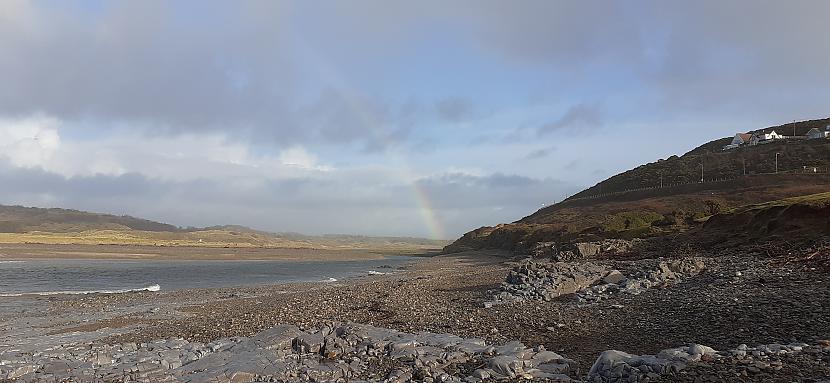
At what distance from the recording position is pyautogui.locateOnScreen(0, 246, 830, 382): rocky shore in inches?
451

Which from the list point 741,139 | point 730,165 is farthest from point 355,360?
point 741,139

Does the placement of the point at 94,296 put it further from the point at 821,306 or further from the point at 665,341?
the point at 821,306

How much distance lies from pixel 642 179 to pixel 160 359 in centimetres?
14884

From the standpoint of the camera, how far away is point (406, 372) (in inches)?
522

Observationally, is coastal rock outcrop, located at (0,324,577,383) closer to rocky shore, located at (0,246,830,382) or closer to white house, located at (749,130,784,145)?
rocky shore, located at (0,246,830,382)

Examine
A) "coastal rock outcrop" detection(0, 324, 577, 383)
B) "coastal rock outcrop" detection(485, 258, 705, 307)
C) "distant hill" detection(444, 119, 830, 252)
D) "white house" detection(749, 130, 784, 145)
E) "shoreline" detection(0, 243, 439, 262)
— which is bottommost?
"shoreline" detection(0, 243, 439, 262)

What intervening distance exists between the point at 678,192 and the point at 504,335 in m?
111

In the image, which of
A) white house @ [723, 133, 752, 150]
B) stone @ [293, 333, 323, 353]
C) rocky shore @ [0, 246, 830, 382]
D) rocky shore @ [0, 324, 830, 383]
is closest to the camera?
rocky shore @ [0, 324, 830, 383]

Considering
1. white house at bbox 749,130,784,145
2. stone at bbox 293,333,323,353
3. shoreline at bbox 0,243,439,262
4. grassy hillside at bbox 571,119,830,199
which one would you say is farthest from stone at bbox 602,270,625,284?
white house at bbox 749,130,784,145

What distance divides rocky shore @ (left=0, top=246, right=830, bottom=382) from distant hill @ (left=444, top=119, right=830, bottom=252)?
31204mm

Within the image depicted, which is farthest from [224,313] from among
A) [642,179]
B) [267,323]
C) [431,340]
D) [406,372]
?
[642,179]

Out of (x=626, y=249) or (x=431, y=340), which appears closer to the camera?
(x=431, y=340)

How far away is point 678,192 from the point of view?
11362 cm

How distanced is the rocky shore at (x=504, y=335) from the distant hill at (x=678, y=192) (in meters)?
31.2
